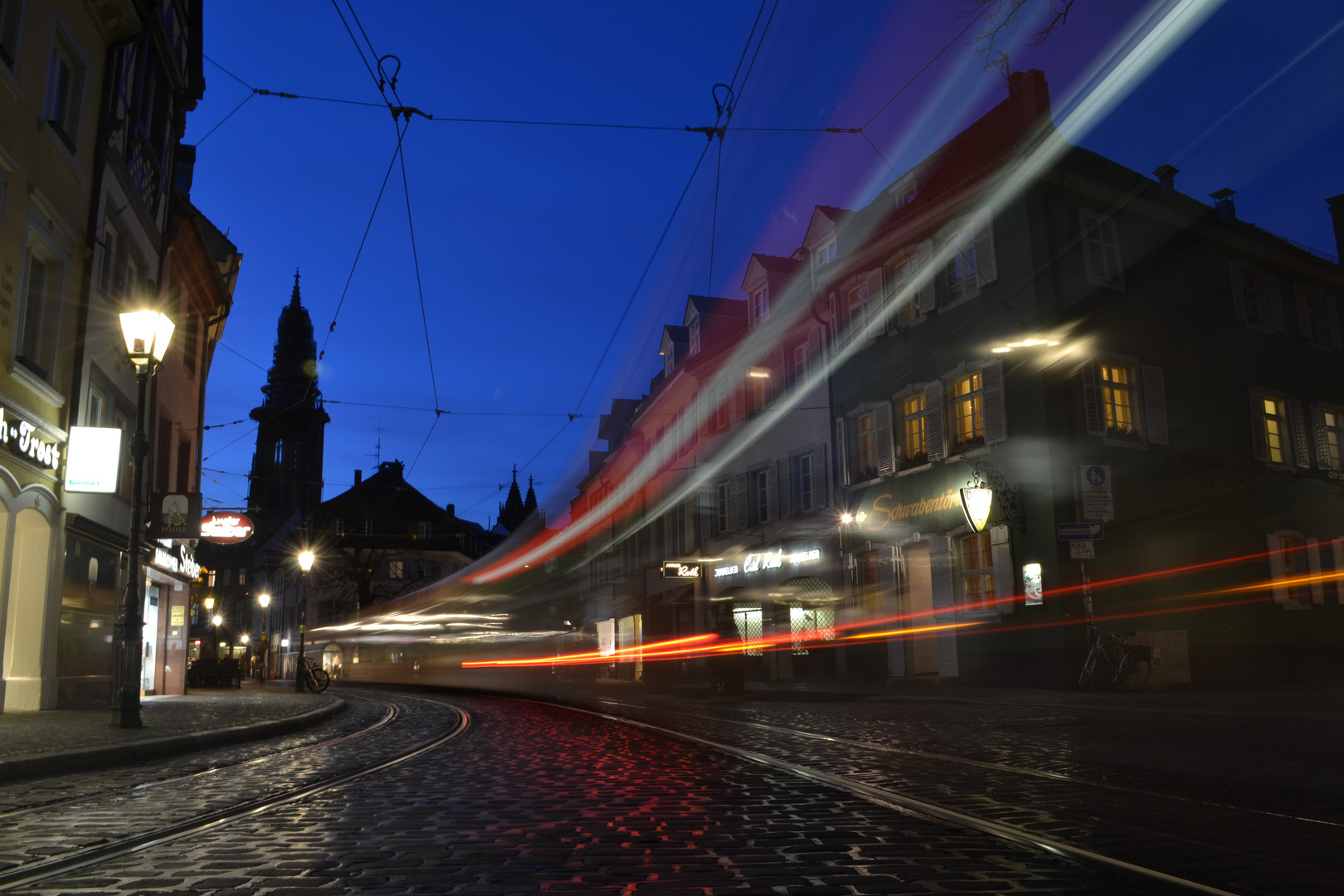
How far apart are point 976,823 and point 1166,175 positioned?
25041mm

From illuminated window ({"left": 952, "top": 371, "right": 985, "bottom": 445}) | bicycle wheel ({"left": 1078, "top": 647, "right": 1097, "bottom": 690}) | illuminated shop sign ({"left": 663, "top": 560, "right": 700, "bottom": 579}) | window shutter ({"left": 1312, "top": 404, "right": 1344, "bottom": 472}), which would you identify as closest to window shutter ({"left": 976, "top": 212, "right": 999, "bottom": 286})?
illuminated window ({"left": 952, "top": 371, "right": 985, "bottom": 445})

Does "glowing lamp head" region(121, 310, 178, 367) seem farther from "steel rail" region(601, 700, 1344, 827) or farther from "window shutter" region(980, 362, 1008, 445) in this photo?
"window shutter" region(980, 362, 1008, 445)

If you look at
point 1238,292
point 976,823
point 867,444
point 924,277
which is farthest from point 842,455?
point 976,823

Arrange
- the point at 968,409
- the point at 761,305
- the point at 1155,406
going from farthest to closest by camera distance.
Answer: the point at 761,305
the point at 968,409
the point at 1155,406

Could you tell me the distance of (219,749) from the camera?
41.4 feet

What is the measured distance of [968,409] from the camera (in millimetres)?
24734

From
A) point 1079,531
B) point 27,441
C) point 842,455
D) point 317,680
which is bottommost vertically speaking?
point 317,680

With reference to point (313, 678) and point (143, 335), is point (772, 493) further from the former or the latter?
point (143, 335)

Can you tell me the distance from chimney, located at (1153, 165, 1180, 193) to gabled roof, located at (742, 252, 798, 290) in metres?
10.4

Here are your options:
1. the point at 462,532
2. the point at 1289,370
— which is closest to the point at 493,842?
the point at 1289,370

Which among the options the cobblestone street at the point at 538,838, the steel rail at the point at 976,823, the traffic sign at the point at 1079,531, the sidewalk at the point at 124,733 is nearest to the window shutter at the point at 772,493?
the traffic sign at the point at 1079,531

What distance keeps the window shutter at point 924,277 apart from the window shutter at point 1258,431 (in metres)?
7.96

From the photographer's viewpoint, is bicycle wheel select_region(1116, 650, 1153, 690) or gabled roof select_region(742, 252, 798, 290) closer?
bicycle wheel select_region(1116, 650, 1153, 690)

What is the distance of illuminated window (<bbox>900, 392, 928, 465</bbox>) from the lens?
26141mm
